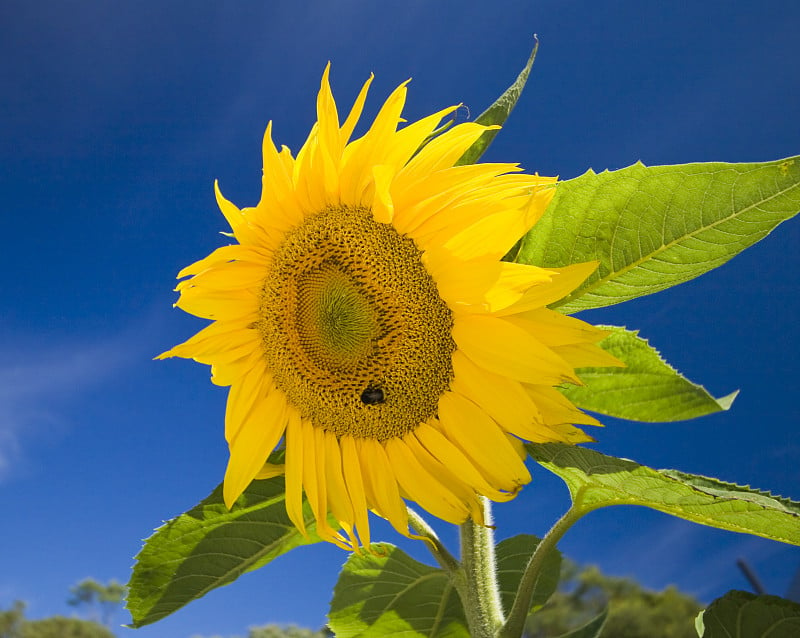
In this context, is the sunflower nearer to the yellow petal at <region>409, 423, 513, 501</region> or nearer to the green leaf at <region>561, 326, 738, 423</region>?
the yellow petal at <region>409, 423, 513, 501</region>

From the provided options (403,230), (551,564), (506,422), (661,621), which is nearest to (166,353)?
(403,230)

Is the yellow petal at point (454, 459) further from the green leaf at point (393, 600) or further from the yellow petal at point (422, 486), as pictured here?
the green leaf at point (393, 600)

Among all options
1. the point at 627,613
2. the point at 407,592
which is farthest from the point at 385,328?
the point at 627,613

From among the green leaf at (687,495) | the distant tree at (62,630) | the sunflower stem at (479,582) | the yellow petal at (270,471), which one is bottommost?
the green leaf at (687,495)

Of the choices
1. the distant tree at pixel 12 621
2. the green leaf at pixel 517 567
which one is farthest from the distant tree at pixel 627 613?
the distant tree at pixel 12 621

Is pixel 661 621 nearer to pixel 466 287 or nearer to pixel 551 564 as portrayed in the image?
pixel 551 564

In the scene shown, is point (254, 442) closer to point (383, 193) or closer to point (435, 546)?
point (435, 546)
